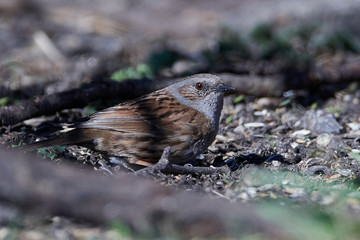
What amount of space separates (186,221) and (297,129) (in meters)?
3.22

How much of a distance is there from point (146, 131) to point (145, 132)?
1cm

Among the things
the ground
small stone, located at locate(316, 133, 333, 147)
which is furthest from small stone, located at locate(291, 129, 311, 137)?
small stone, located at locate(316, 133, 333, 147)

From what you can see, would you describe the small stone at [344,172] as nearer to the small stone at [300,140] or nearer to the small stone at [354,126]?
the small stone at [300,140]

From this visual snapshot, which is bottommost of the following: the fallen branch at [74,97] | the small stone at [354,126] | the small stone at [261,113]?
the small stone at [261,113]

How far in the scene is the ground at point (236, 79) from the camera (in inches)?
144

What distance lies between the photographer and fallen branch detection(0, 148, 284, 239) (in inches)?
→ 123

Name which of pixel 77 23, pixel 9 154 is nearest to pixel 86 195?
pixel 9 154

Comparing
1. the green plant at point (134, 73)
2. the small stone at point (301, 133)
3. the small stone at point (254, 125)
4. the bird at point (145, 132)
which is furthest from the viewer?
the green plant at point (134, 73)

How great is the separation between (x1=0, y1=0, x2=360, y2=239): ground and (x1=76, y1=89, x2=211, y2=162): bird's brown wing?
0.24 metres

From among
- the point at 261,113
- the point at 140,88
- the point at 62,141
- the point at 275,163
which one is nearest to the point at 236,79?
the point at 261,113

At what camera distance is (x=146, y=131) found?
4.93 metres

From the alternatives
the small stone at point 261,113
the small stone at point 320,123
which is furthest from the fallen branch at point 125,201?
the small stone at point 261,113

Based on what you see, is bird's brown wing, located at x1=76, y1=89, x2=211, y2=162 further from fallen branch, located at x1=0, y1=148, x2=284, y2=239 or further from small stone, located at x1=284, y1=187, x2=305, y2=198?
fallen branch, located at x1=0, y1=148, x2=284, y2=239

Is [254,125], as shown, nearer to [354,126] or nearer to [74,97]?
[354,126]
